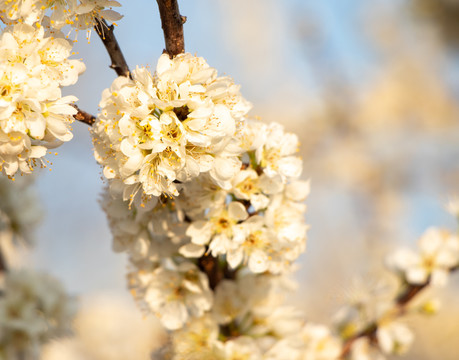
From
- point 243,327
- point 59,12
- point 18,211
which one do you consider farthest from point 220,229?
point 18,211

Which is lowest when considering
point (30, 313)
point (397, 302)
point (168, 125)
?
point (397, 302)

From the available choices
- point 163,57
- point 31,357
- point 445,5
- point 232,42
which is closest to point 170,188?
point 163,57

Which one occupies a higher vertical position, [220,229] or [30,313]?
[30,313]

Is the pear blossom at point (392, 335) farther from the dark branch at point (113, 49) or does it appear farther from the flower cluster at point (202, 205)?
the dark branch at point (113, 49)

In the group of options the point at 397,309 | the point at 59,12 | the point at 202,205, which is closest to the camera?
the point at 59,12

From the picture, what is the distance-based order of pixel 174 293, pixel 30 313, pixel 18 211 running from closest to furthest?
1. pixel 174 293
2. pixel 30 313
3. pixel 18 211

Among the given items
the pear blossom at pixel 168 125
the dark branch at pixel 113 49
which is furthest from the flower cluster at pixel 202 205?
the dark branch at pixel 113 49

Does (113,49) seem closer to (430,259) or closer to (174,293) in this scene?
(174,293)
